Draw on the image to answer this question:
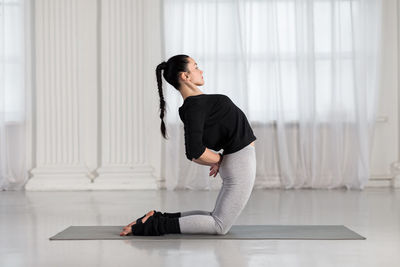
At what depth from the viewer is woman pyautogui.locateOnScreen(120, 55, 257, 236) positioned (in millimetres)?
3533

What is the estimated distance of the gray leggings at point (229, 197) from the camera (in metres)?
3.54

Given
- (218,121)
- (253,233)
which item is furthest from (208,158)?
(253,233)

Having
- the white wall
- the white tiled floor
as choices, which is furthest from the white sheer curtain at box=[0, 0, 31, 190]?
the white tiled floor

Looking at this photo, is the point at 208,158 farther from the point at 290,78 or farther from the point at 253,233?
the point at 290,78

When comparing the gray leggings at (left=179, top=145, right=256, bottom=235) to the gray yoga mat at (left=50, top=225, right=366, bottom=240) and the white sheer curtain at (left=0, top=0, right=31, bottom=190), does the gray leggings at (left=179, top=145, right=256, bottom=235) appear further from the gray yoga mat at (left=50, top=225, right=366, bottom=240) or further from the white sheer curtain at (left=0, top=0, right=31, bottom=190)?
the white sheer curtain at (left=0, top=0, right=31, bottom=190)

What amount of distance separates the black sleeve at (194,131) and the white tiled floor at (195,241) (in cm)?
45

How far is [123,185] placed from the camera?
7176 millimetres

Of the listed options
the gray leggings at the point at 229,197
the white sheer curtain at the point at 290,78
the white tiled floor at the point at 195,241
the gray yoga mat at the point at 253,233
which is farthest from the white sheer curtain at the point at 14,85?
the gray leggings at the point at 229,197

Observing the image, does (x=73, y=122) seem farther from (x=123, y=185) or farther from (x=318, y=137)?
(x=318, y=137)

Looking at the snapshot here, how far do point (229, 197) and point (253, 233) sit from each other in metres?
0.33

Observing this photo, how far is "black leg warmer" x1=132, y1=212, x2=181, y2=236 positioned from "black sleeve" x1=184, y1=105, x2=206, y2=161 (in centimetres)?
Answer: 42

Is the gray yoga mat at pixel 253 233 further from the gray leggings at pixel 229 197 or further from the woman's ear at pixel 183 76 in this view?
the woman's ear at pixel 183 76

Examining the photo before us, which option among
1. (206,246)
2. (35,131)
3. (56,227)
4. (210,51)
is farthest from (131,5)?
(206,246)

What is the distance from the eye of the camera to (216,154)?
3.55 m
